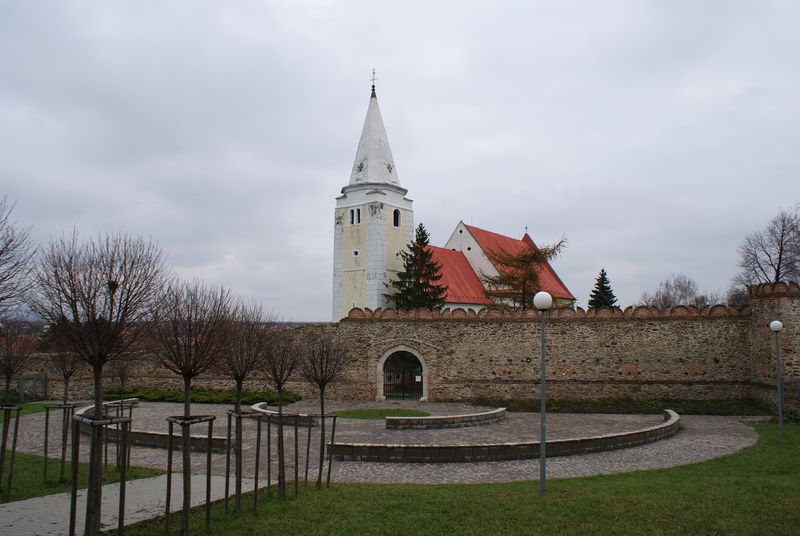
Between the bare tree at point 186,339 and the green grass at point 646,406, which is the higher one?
the bare tree at point 186,339

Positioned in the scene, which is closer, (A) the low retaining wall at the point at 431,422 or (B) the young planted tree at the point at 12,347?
(B) the young planted tree at the point at 12,347

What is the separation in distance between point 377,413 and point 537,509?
1306 centimetres

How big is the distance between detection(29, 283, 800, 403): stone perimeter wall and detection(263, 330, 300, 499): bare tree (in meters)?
3.28

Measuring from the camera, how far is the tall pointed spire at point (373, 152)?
4628 cm

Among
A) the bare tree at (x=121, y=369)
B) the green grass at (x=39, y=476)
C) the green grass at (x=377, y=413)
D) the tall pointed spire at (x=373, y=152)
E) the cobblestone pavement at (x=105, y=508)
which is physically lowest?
the green grass at (x=377, y=413)

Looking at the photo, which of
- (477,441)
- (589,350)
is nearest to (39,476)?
(477,441)

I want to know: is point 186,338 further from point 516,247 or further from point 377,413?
point 516,247

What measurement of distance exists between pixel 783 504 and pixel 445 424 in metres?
10.1

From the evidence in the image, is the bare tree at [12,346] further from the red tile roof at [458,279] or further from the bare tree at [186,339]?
the red tile roof at [458,279]

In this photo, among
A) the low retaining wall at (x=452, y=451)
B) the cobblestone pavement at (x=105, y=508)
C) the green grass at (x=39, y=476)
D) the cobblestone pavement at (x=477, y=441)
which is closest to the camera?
the cobblestone pavement at (x=105, y=508)

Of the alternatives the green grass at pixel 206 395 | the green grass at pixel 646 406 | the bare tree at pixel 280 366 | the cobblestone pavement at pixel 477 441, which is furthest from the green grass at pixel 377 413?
the green grass at pixel 206 395

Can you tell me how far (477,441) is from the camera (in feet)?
48.4

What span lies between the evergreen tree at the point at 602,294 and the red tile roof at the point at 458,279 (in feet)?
47.6

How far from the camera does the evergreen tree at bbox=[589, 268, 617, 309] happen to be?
54719 millimetres
